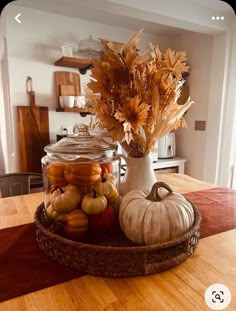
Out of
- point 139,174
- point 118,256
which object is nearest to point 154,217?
point 118,256

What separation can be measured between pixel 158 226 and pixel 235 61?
82.0 inches

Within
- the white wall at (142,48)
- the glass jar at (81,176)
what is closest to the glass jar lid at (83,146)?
the glass jar at (81,176)

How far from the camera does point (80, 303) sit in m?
0.44

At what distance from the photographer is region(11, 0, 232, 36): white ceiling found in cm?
155

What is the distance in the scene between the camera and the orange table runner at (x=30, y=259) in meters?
0.49

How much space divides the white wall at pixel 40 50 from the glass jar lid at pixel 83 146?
1479 mm

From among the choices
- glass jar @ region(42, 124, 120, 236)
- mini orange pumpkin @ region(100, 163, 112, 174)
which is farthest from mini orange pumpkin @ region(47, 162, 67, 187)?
mini orange pumpkin @ region(100, 163, 112, 174)

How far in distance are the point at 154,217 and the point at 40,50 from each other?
1964mm

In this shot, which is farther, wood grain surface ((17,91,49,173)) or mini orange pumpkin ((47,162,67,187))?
wood grain surface ((17,91,49,173))

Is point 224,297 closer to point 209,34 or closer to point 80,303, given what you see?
point 80,303

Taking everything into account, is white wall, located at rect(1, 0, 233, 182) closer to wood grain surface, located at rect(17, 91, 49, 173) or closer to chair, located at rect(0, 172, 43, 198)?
wood grain surface, located at rect(17, 91, 49, 173)

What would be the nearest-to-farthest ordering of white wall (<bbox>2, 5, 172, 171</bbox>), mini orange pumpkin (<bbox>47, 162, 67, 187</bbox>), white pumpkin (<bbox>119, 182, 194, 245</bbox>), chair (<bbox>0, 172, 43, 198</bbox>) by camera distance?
white pumpkin (<bbox>119, 182, 194, 245</bbox>)
mini orange pumpkin (<bbox>47, 162, 67, 187</bbox>)
chair (<bbox>0, 172, 43, 198</bbox>)
white wall (<bbox>2, 5, 172, 171</bbox>)

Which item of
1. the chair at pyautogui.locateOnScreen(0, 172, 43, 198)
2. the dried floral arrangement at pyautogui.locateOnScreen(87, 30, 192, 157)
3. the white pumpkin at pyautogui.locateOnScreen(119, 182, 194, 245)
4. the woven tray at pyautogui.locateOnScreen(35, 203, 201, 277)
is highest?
the dried floral arrangement at pyautogui.locateOnScreen(87, 30, 192, 157)

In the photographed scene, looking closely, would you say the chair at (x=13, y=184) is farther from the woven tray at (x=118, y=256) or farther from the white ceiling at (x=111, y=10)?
the white ceiling at (x=111, y=10)
